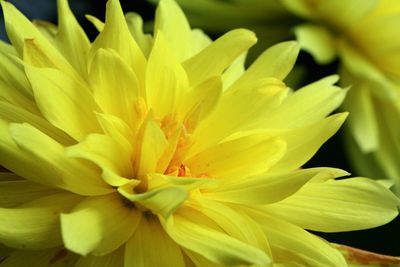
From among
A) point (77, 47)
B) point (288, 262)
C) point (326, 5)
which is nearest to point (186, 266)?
point (288, 262)

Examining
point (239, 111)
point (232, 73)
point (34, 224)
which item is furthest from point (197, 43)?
point (34, 224)

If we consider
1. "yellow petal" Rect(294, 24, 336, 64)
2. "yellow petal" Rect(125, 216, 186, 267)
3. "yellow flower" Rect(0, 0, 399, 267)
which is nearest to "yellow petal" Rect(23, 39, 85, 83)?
"yellow flower" Rect(0, 0, 399, 267)

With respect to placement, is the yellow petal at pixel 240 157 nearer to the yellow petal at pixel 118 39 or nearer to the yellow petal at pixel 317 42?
the yellow petal at pixel 118 39

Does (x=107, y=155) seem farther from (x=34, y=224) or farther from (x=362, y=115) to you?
(x=362, y=115)

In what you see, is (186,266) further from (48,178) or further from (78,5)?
(78,5)

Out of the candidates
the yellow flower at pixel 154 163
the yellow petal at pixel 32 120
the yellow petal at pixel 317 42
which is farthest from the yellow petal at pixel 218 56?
the yellow petal at pixel 317 42
